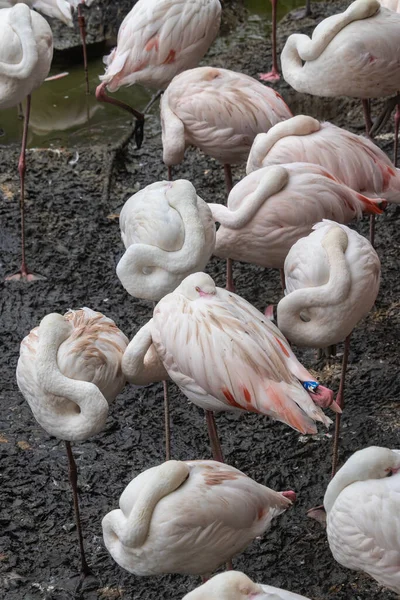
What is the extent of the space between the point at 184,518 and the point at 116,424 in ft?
4.67

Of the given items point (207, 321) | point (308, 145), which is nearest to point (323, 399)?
point (207, 321)

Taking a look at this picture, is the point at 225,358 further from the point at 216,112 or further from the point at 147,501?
the point at 216,112

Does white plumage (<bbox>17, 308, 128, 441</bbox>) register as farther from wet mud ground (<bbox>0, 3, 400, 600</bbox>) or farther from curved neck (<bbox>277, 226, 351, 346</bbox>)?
curved neck (<bbox>277, 226, 351, 346</bbox>)

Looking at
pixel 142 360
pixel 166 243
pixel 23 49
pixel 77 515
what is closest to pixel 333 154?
pixel 166 243

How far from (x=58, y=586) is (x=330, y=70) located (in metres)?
3.20

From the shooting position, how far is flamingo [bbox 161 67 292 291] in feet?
17.0

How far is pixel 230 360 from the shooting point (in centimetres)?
357

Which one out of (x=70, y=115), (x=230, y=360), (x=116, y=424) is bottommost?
(x=70, y=115)

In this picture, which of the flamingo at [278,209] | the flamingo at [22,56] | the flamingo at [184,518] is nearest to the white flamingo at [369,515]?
the flamingo at [184,518]

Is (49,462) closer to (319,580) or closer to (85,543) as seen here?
(85,543)

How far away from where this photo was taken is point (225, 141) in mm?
5230

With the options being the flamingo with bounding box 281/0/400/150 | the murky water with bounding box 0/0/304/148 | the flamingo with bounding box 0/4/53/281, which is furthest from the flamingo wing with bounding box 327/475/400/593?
the murky water with bounding box 0/0/304/148

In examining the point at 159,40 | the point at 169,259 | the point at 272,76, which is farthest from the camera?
the point at 272,76

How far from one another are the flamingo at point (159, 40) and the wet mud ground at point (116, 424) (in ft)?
2.46
